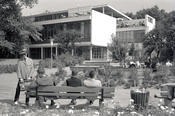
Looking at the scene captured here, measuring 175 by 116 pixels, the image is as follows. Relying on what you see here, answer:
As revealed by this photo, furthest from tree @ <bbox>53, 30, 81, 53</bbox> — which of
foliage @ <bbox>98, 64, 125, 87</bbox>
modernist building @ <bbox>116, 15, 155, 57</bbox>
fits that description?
foliage @ <bbox>98, 64, 125, 87</bbox>

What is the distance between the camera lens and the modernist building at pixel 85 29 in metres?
40.6

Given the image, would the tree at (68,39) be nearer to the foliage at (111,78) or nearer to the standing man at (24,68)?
the foliage at (111,78)

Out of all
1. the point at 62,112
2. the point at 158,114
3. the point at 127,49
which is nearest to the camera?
the point at 158,114

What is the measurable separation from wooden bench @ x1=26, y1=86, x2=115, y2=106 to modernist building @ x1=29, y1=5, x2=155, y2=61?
3282cm

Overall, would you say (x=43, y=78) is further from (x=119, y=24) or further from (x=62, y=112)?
(x=119, y=24)

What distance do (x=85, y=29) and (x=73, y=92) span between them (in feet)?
114

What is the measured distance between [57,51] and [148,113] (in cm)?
3844

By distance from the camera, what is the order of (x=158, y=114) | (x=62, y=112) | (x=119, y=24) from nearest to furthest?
(x=158, y=114) → (x=62, y=112) → (x=119, y=24)

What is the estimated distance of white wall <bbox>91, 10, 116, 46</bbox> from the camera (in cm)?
4059

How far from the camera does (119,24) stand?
174 feet

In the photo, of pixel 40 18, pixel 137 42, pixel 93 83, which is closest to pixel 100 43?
pixel 137 42

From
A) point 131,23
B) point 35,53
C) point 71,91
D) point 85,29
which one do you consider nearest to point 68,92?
point 71,91

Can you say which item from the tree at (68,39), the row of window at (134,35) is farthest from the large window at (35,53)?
the row of window at (134,35)

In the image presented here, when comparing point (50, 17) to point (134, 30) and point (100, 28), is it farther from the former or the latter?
point (134, 30)
